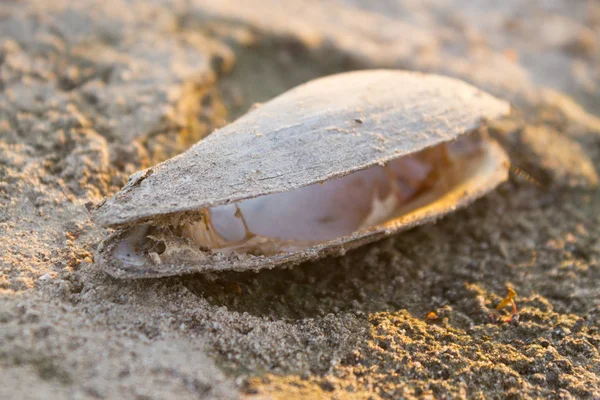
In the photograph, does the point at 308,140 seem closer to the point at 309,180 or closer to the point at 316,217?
the point at 309,180

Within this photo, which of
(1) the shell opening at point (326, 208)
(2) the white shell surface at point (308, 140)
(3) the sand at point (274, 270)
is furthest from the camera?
(1) the shell opening at point (326, 208)

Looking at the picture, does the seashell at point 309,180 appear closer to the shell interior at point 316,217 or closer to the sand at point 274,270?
the shell interior at point 316,217

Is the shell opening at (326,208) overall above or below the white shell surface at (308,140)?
below

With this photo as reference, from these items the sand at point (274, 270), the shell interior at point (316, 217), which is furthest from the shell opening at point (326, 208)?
the sand at point (274, 270)

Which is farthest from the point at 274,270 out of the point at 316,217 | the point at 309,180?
the point at 309,180

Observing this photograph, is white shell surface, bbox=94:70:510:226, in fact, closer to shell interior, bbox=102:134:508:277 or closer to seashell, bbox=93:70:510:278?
seashell, bbox=93:70:510:278

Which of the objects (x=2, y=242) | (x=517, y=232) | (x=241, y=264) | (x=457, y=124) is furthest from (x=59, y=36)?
(x=517, y=232)
